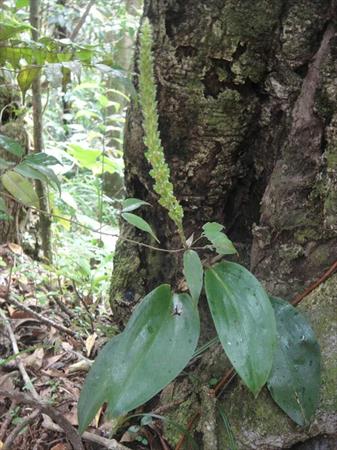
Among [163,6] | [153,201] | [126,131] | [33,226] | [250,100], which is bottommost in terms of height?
[33,226]

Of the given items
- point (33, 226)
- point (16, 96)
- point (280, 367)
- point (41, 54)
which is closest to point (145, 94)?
point (41, 54)

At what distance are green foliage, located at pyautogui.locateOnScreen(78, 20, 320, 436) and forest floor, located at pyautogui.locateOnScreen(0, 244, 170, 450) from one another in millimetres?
183

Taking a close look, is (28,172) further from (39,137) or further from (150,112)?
(39,137)

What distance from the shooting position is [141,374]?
0.86 metres

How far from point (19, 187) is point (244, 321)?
52cm

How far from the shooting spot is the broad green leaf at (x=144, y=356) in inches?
33.6

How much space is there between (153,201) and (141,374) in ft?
1.84

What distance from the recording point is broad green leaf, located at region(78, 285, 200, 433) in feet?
2.80

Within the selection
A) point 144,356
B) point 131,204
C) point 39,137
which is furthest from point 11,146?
point 39,137

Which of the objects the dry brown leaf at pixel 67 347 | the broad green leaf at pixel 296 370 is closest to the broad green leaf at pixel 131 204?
the broad green leaf at pixel 296 370

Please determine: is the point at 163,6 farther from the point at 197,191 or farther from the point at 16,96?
the point at 16,96

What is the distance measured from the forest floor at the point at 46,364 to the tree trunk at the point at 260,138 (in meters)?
0.18

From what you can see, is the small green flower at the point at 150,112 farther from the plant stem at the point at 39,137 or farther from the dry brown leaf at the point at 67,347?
the plant stem at the point at 39,137

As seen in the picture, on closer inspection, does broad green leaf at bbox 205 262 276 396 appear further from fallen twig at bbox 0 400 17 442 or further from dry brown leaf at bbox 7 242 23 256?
dry brown leaf at bbox 7 242 23 256
